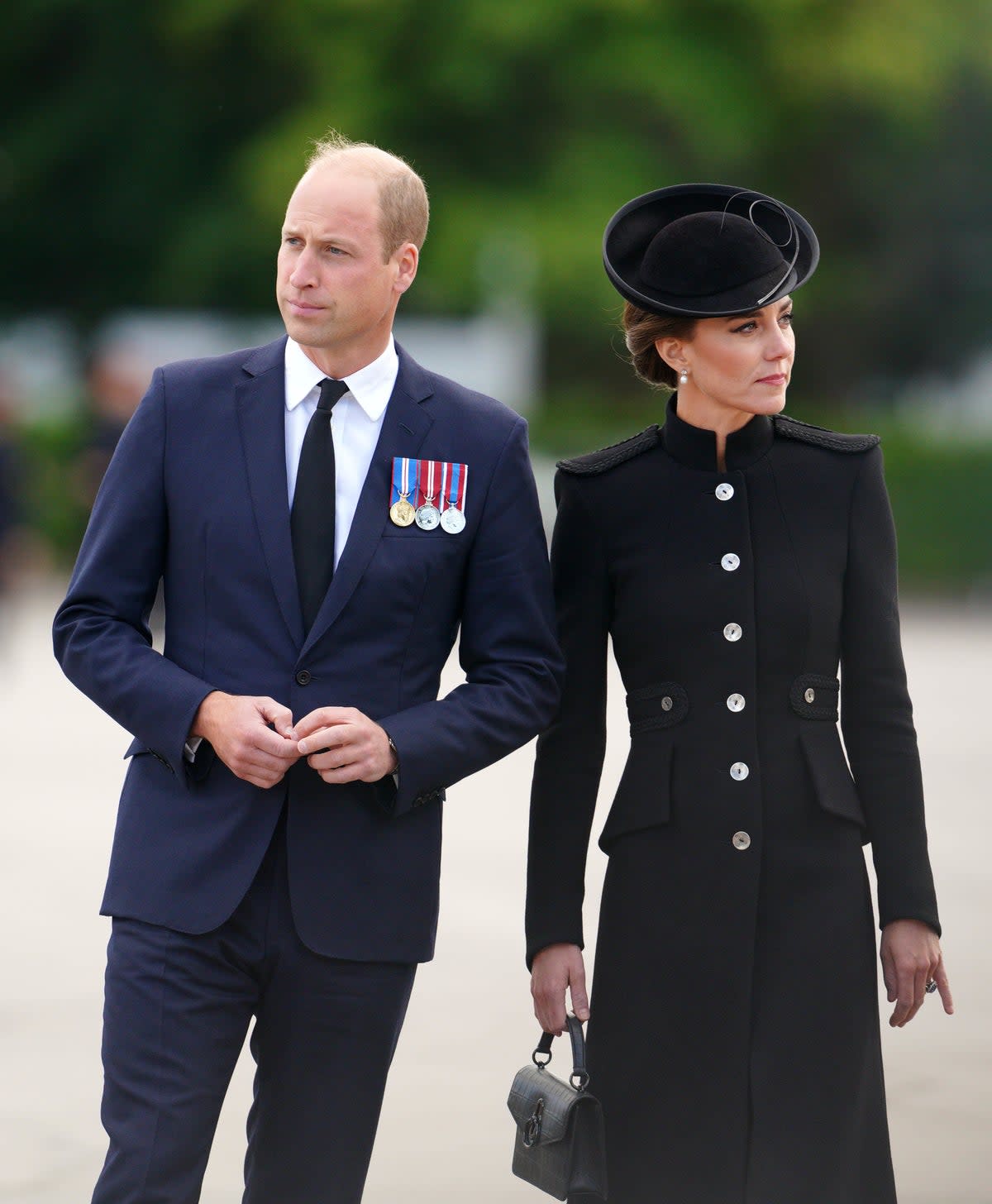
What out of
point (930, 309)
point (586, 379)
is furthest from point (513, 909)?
point (930, 309)

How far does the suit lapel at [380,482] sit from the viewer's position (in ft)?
11.5

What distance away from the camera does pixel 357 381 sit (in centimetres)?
365

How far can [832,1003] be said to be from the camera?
365cm

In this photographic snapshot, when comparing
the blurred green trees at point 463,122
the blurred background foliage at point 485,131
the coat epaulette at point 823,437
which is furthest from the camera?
the blurred green trees at point 463,122

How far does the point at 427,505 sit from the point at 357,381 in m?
0.25

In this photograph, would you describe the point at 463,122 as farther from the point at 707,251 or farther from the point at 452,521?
the point at 452,521

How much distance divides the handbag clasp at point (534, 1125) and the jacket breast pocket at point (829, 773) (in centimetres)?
68

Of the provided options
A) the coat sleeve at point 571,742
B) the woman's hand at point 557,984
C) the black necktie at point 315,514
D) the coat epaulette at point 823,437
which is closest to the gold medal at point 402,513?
the black necktie at point 315,514

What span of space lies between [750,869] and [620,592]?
52 cm

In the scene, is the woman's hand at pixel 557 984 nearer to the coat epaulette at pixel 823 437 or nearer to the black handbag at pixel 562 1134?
the black handbag at pixel 562 1134

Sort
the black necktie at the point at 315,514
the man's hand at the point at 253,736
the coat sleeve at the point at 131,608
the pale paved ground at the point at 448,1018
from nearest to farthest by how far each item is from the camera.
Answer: the man's hand at the point at 253,736 < the coat sleeve at the point at 131,608 < the black necktie at the point at 315,514 < the pale paved ground at the point at 448,1018

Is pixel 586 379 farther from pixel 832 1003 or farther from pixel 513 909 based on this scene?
pixel 832 1003

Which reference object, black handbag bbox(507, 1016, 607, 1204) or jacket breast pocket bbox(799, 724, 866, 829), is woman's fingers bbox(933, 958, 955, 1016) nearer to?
jacket breast pocket bbox(799, 724, 866, 829)

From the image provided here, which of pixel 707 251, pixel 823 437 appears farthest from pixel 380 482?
pixel 823 437
